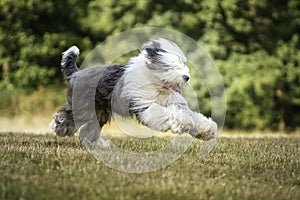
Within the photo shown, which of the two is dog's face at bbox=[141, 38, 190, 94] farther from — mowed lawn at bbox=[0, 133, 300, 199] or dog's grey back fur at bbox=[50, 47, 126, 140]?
mowed lawn at bbox=[0, 133, 300, 199]

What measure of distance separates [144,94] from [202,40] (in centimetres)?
775

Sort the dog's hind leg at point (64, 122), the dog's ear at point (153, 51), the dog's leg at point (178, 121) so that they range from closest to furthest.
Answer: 1. the dog's leg at point (178, 121)
2. the dog's ear at point (153, 51)
3. the dog's hind leg at point (64, 122)

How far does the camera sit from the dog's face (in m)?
5.21

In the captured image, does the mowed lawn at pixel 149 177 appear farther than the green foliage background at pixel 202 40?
No

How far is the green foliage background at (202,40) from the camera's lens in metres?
12.9

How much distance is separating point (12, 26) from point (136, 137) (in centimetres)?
683

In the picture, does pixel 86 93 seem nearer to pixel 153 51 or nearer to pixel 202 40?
pixel 153 51

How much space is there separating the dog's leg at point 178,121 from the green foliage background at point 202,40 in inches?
287

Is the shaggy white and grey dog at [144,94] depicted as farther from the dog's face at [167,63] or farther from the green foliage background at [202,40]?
the green foliage background at [202,40]

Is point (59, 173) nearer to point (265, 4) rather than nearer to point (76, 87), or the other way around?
point (76, 87)

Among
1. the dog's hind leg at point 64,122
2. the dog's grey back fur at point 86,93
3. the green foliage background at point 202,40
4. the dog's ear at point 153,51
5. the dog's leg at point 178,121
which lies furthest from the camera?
the green foliage background at point 202,40

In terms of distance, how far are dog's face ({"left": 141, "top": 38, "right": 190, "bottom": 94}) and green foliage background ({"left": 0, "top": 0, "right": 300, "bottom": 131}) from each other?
7122mm

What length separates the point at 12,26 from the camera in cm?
1358

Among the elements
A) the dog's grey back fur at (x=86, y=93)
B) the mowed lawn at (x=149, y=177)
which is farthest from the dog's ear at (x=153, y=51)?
the mowed lawn at (x=149, y=177)
